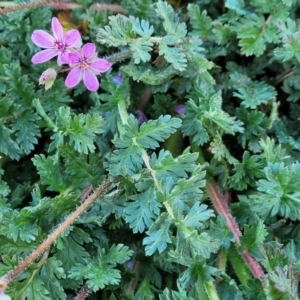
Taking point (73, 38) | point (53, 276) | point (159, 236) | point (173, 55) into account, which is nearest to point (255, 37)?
point (173, 55)

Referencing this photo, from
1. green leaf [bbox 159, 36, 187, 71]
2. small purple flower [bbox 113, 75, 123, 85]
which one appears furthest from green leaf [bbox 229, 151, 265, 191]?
small purple flower [bbox 113, 75, 123, 85]

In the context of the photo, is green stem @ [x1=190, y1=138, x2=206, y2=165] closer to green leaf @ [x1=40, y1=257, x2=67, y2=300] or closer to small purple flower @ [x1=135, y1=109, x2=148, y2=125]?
small purple flower @ [x1=135, y1=109, x2=148, y2=125]

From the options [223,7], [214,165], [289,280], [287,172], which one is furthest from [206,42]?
[289,280]

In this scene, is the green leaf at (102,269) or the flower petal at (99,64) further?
the flower petal at (99,64)

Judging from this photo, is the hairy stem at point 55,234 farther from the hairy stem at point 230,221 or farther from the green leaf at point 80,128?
the hairy stem at point 230,221

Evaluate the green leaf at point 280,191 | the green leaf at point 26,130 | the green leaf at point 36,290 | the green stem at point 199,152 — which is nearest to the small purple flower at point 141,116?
the green stem at point 199,152

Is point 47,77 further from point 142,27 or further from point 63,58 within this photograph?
point 142,27

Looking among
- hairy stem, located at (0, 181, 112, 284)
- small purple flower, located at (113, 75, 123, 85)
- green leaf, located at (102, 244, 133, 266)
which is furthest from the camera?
small purple flower, located at (113, 75, 123, 85)

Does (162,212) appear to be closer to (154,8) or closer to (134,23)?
(134,23)
